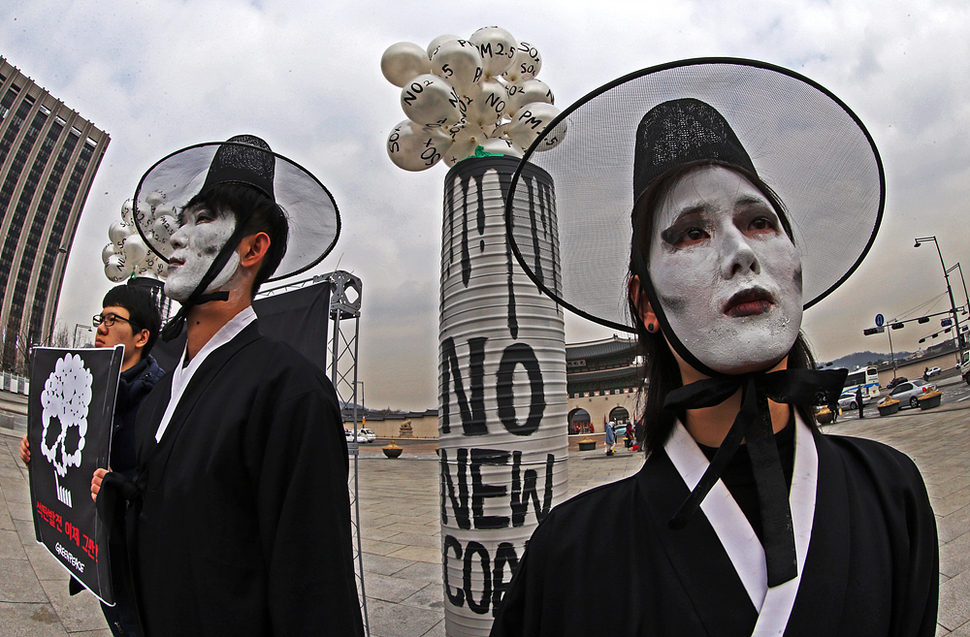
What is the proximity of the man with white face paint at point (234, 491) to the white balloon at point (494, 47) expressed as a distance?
2262 mm

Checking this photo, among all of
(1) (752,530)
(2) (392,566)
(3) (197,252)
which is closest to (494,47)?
(3) (197,252)

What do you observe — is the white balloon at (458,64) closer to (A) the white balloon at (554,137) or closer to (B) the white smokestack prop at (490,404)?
(B) the white smokestack prop at (490,404)

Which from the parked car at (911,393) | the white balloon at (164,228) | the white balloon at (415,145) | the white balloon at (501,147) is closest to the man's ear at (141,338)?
the white balloon at (164,228)

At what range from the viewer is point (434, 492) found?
11516 millimetres

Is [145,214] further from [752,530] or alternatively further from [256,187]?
[752,530]

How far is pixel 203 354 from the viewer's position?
1.64 m

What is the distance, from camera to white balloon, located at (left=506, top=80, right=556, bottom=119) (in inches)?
131

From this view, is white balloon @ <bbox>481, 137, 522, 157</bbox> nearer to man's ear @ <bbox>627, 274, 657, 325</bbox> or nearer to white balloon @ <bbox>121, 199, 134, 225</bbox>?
man's ear @ <bbox>627, 274, 657, 325</bbox>

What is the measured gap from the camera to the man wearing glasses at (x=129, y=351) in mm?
2381

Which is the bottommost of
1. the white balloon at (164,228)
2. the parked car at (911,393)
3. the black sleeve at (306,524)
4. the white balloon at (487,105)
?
the parked car at (911,393)

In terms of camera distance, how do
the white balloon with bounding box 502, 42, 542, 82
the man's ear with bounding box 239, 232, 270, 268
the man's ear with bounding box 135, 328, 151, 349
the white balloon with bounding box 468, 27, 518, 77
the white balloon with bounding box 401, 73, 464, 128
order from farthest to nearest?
1. the white balloon with bounding box 502, 42, 542, 82
2. the white balloon with bounding box 468, 27, 518, 77
3. the white balloon with bounding box 401, 73, 464, 128
4. the man's ear with bounding box 135, 328, 151, 349
5. the man's ear with bounding box 239, 232, 270, 268

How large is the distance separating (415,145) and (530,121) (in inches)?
27.4

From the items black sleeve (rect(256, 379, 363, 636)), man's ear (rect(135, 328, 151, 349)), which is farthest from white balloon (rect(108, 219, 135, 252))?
black sleeve (rect(256, 379, 363, 636))

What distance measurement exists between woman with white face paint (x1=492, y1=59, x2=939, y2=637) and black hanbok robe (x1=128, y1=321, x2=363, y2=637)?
0.54m
